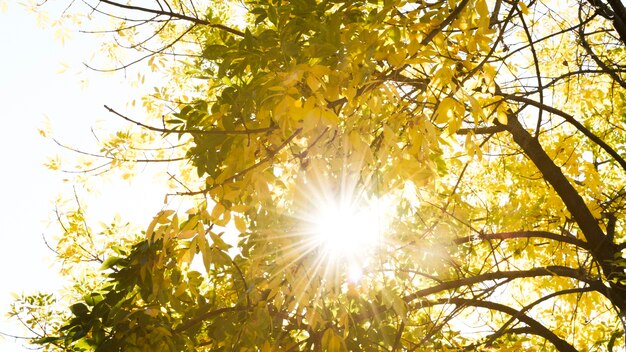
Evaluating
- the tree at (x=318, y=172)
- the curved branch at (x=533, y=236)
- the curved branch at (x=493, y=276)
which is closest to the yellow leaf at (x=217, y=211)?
the tree at (x=318, y=172)

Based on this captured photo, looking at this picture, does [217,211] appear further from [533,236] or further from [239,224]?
[533,236]

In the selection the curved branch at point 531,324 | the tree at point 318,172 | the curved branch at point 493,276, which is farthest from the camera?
the curved branch at point 531,324

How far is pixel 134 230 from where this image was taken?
5.41 metres

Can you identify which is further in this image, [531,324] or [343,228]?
[531,324]

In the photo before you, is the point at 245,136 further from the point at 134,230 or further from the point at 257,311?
the point at 134,230

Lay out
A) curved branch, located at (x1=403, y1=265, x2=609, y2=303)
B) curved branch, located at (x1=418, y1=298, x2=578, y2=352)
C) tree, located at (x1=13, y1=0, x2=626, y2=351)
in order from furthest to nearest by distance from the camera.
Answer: curved branch, located at (x1=418, y1=298, x2=578, y2=352) < curved branch, located at (x1=403, y1=265, x2=609, y2=303) < tree, located at (x1=13, y1=0, x2=626, y2=351)

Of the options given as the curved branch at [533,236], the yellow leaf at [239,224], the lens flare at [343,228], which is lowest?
the yellow leaf at [239,224]

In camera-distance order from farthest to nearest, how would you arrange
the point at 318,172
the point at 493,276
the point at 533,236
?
the point at 533,236 < the point at 493,276 < the point at 318,172

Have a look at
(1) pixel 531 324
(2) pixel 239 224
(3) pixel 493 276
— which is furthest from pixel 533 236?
(2) pixel 239 224

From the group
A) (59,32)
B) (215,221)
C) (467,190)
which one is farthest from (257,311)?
(467,190)

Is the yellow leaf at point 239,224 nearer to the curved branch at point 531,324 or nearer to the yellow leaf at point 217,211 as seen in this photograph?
the yellow leaf at point 217,211

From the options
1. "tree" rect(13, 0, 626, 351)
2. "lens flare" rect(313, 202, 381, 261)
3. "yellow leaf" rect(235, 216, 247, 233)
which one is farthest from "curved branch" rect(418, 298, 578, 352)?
"yellow leaf" rect(235, 216, 247, 233)

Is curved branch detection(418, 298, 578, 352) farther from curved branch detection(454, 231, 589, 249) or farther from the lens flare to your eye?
the lens flare

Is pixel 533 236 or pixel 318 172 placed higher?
pixel 533 236
